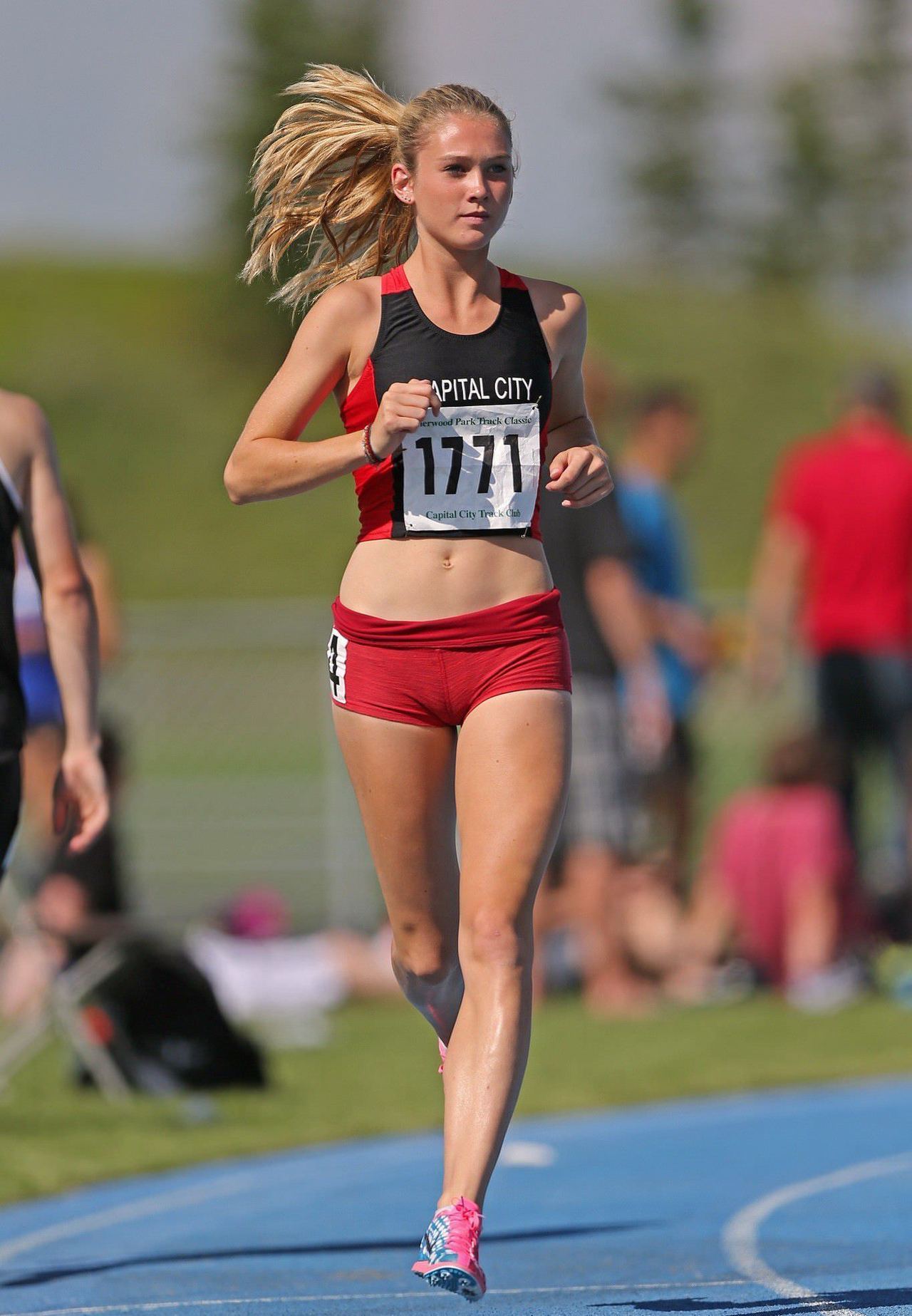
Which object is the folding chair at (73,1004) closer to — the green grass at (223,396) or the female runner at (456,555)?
the female runner at (456,555)

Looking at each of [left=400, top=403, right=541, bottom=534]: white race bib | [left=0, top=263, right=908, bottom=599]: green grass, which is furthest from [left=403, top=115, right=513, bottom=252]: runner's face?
[left=0, top=263, right=908, bottom=599]: green grass

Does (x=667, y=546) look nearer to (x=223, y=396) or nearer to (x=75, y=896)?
(x=75, y=896)

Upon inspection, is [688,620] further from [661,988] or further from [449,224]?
[449,224]

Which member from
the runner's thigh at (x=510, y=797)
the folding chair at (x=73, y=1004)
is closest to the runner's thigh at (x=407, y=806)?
the runner's thigh at (x=510, y=797)

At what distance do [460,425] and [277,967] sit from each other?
722cm

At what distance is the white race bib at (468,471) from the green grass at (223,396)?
49.9m

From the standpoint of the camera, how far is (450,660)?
4.66 m

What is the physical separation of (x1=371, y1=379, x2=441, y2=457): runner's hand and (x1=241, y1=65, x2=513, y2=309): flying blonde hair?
2.44 feet

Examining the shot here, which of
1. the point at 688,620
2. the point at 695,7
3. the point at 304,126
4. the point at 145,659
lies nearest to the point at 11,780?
the point at 304,126

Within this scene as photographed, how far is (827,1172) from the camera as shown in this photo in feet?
23.1

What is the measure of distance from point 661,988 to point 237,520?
50.2 metres

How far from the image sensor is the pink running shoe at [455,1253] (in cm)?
417

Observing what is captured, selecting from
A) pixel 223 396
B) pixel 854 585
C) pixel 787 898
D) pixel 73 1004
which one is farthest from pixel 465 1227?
pixel 223 396

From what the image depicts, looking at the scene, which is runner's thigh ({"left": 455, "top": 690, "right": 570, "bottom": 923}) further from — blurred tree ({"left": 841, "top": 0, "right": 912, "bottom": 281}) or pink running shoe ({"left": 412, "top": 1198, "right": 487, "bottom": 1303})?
blurred tree ({"left": 841, "top": 0, "right": 912, "bottom": 281})
